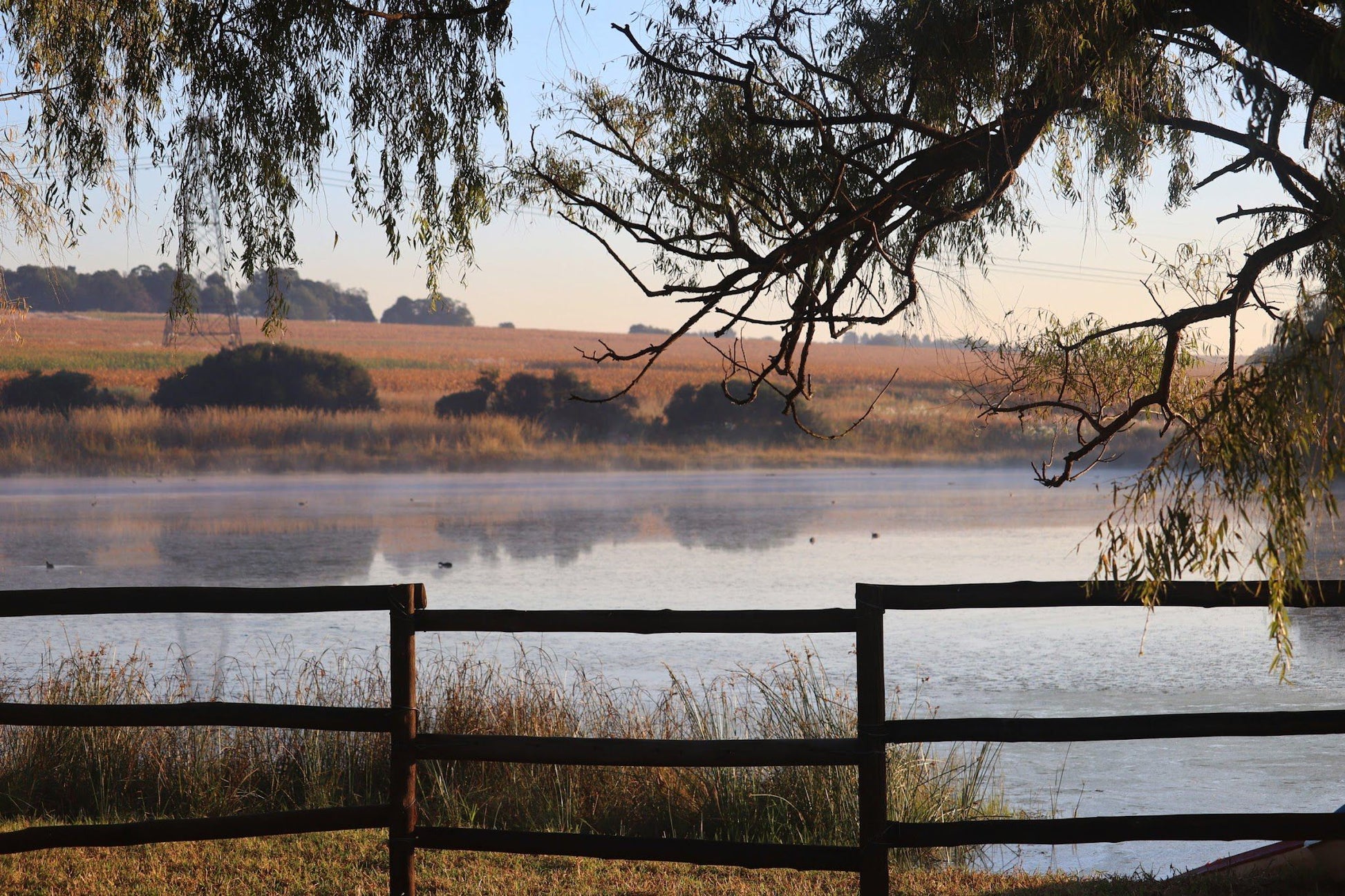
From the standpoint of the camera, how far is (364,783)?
6.27 metres

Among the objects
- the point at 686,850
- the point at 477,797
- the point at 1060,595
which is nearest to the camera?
the point at 1060,595

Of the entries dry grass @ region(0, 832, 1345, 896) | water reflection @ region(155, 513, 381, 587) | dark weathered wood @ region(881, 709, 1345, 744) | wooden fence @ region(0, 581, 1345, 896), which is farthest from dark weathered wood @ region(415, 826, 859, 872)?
water reflection @ region(155, 513, 381, 587)

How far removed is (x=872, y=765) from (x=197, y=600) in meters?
2.21

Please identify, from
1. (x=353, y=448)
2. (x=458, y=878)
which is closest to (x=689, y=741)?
(x=458, y=878)

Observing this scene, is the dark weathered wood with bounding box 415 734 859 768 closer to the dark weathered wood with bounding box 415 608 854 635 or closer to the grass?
the dark weathered wood with bounding box 415 608 854 635

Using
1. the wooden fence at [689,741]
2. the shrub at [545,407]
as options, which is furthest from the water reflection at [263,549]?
the shrub at [545,407]

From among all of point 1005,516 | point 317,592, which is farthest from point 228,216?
point 1005,516

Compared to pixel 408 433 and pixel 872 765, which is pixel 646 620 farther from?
pixel 408 433

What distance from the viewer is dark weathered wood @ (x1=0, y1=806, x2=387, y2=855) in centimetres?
412

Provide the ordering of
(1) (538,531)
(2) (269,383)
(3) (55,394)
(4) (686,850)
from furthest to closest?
(2) (269,383)
(3) (55,394)
(1) (538,531)
(4) (686,850)

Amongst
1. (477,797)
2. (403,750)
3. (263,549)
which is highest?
(403,750)

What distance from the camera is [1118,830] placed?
3.82m

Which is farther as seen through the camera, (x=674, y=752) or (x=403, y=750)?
→ (x=403, y=750)

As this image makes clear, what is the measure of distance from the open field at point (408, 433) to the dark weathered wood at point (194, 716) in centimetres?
2398
